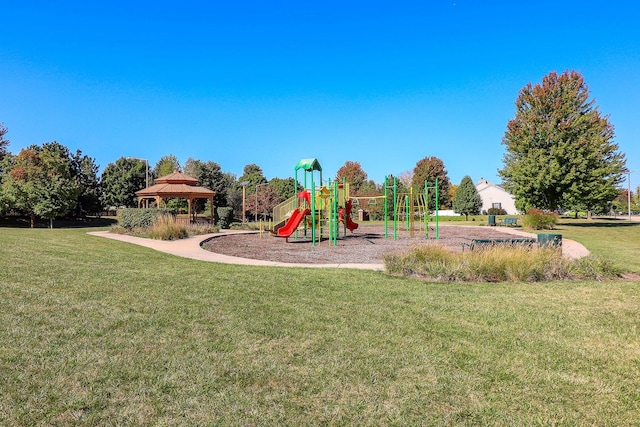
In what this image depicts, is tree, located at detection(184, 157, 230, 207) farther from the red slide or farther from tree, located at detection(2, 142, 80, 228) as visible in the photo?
the red slide

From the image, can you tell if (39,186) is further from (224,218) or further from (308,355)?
(308,355)

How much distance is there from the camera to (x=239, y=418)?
2541 millimetres

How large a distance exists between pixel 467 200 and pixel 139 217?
5088 cm

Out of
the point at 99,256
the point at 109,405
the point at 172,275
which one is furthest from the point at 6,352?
the point at 99,256

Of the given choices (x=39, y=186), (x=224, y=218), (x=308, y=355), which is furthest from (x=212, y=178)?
(x=308, y=355)

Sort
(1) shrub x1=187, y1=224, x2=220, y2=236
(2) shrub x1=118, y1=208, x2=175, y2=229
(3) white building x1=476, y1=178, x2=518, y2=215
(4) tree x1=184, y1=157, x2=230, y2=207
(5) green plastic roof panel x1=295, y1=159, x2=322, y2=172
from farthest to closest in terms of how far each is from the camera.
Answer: (3) white building x1=476, y1=178, x2=518, y2=215
(4) tree x1=184, y1=157, x2=230, y2=207
(2) shrub x1=118, y1=208, x2=175, y2=229
(1) shrub x1=187, y1=224, x2=220, y2=236
(5) green plastic roof panel x1=295, y1=159, x2=322, y2=172

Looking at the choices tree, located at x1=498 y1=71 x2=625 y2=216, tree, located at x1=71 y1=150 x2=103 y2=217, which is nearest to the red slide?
tree, located at x1=498 y1=71 x2=625 y2=216

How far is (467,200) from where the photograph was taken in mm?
59688

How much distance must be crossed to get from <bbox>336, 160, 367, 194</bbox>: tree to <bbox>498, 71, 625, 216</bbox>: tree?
137 ft

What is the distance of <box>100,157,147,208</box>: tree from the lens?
4481cm

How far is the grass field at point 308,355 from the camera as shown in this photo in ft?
8.68

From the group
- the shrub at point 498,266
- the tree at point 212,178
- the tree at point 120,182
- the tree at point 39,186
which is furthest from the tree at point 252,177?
the shrub at point 498,266

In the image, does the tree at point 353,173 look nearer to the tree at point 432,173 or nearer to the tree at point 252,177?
the tree at point 432,173

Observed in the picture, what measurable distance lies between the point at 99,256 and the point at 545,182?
2860 centimetres
